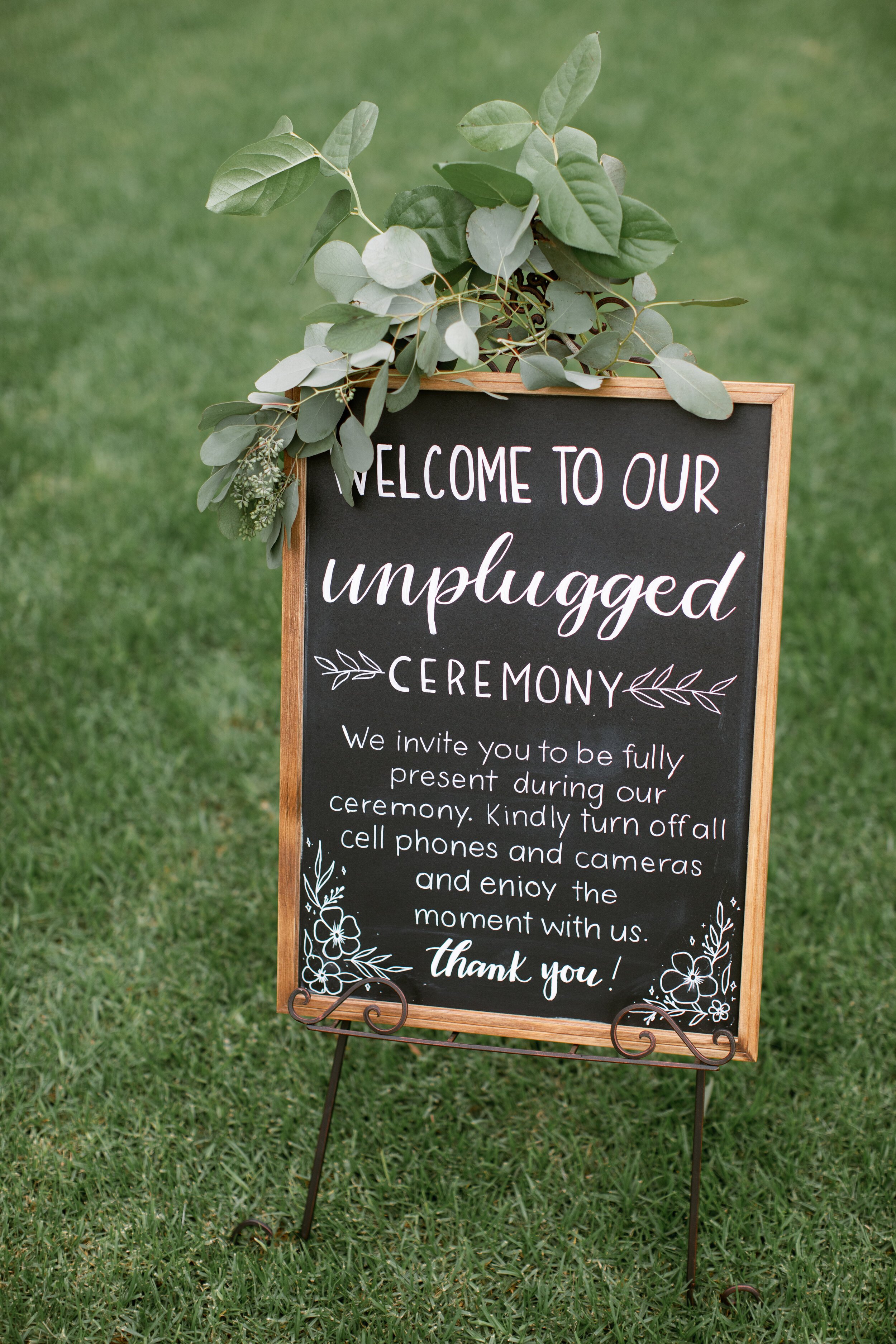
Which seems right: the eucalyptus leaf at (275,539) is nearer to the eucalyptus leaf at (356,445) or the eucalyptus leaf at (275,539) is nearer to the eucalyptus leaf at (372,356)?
the eucalyptus leaf at (356,445)

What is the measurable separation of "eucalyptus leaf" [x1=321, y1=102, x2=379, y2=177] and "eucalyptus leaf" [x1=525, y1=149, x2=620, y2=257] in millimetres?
234

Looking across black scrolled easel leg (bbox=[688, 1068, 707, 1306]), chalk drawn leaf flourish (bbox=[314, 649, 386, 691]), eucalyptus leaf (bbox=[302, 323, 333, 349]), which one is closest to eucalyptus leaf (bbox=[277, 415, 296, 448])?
eucalyptus leaf (bbox=[302, 323, 333, 349])

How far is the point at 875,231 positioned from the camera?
464 centimetres

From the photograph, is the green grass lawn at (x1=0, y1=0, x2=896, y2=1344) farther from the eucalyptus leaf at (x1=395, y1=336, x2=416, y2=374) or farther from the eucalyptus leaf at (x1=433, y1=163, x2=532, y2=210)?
the eucalyptus leaf at (x1=433, y1=163, x2=532, y2=210)

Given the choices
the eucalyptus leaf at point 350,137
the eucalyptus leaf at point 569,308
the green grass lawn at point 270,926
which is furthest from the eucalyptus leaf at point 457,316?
the green grass lawn at point 270,926

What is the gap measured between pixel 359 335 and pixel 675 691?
26.7 inches

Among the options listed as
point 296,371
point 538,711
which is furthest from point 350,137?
point 538,711

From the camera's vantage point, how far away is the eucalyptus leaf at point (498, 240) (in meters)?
1.25

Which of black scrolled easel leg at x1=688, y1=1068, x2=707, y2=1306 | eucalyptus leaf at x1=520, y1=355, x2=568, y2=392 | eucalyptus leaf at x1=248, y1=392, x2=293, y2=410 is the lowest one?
black scrolled easel leg at x1=688, y1=1068, x2=707, y2=1306

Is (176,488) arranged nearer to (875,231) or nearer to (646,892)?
(646,892)

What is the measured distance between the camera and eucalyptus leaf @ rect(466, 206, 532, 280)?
125 centimetres

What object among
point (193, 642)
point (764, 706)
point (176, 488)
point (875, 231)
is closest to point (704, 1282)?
point (764, 706)

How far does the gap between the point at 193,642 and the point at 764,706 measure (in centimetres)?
187

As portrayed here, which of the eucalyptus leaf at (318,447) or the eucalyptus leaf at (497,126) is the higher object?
the eucalyptus leaf at (497,126)
